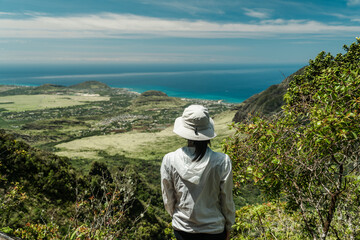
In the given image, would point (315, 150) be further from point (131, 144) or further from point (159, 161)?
point (131, 144)

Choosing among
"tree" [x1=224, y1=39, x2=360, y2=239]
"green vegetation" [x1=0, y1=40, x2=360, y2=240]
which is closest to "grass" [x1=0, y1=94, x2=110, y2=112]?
"green vegetation" [x1=0, y1=40, x2=360, y2=240]

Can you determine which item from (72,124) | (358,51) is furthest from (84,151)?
(358,51)

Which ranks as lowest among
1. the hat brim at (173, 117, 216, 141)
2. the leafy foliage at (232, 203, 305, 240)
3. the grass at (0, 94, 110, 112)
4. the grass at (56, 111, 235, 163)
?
the grass at (56, 111, 235, 163)

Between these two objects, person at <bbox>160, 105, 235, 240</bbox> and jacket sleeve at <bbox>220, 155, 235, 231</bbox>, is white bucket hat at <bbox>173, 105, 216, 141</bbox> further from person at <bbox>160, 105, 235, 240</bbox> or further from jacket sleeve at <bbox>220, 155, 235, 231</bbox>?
jacket sleeve at <bbox>220, 155, 235, 231</bbox>

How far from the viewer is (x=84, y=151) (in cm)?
7712

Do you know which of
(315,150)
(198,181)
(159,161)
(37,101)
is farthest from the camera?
(37,101)

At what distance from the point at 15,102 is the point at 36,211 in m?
208

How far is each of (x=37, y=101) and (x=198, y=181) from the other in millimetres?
210815

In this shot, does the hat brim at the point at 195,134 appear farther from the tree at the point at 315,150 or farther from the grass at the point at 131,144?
the grass at the point at 131,144

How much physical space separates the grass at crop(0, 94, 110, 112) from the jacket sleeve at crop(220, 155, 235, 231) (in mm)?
181293

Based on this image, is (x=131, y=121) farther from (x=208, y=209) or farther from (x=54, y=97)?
(x=208, y=209)

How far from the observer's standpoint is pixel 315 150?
3383mm

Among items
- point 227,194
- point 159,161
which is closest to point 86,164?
point 159,161

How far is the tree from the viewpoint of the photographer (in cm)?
309
